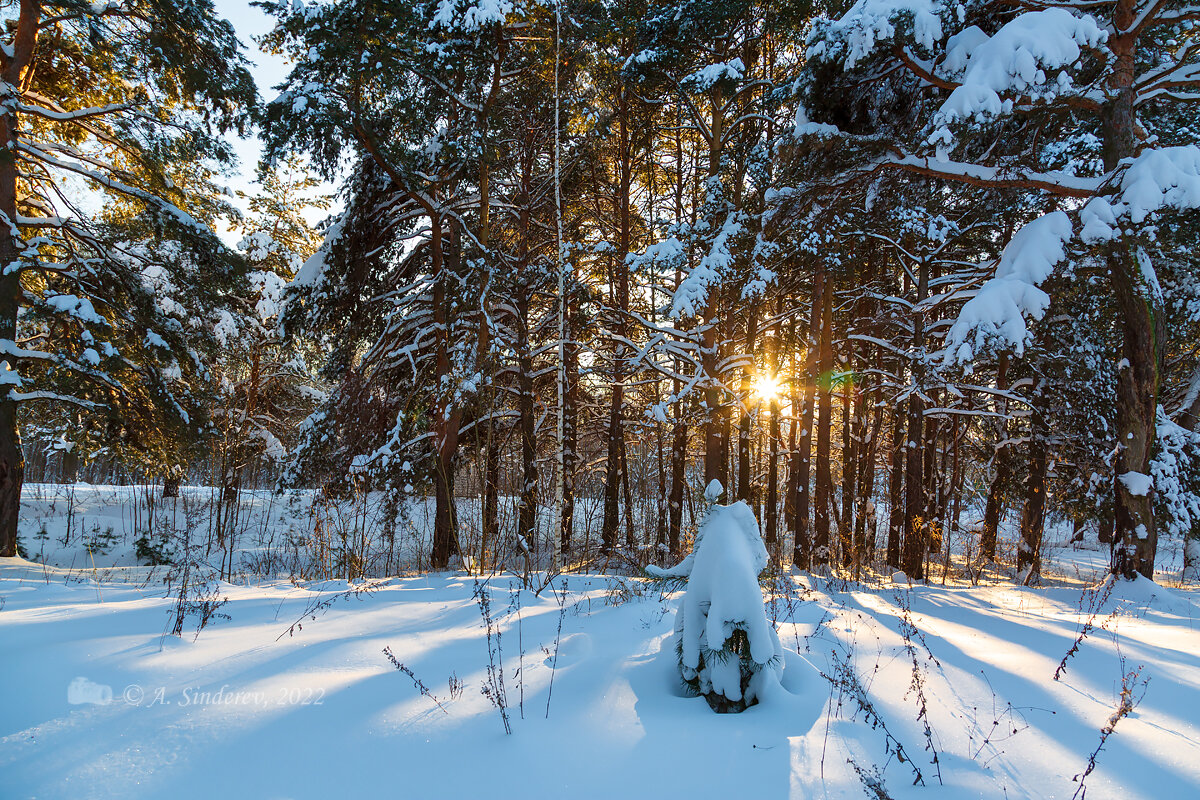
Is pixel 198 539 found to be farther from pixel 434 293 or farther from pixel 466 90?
pixel 466 90

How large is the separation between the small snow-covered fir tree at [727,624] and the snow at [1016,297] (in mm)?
4706

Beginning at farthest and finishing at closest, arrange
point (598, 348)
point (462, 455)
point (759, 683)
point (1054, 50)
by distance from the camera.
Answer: point (462, 455)
point (598, 348)
point (1054, 50)
point (759, 683)

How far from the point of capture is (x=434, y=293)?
10.7 meters

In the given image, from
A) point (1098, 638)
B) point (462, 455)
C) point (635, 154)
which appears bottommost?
point (1098, 638)

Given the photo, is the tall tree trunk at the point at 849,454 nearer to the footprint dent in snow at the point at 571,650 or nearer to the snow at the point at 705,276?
the snow at the point at 705,276

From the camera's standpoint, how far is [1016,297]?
582cm

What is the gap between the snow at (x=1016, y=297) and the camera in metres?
5.75

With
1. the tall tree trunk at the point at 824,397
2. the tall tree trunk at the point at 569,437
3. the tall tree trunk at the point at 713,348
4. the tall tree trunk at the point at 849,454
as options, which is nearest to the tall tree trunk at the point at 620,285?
the tall tree trunk at the point at 569,437

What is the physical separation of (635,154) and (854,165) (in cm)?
712

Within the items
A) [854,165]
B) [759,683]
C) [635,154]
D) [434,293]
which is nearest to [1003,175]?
[854,165]

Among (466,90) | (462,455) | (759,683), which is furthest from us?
(462,455)

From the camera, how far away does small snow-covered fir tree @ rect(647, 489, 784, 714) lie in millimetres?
2645

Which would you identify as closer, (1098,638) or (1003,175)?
(1098,638)

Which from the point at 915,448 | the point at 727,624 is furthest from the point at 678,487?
the point at 727,624
